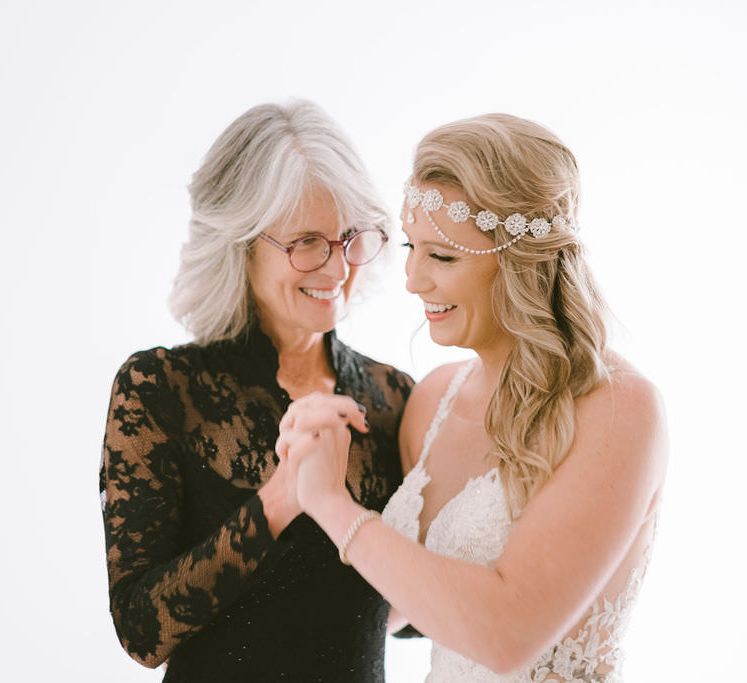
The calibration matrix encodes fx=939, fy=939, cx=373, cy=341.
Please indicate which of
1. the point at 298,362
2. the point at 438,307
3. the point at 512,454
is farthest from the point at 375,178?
the point at 512,454

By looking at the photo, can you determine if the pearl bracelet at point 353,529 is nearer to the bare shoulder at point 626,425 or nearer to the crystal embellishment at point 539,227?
the bare shoulder at point 626,425

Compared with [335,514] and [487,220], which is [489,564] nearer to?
[335,514]

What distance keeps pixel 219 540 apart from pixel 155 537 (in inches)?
6.6

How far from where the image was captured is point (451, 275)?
1980 millimetres

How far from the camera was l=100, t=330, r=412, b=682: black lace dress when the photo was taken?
1927 mm

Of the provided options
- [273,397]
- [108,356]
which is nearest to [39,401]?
[108,356]

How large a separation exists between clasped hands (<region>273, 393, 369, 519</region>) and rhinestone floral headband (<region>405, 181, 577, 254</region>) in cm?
42

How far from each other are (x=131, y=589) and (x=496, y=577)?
79cm

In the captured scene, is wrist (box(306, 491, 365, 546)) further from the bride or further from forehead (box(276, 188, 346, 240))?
forehead (box(276, 188, 346, 240))

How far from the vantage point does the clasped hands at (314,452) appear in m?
1.85

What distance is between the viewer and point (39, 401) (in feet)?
11.4

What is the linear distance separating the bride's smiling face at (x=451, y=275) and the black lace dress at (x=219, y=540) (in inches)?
16.5

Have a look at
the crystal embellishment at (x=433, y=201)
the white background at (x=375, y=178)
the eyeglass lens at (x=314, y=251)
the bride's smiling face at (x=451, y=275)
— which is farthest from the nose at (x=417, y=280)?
the white background at (x=375, y=178)

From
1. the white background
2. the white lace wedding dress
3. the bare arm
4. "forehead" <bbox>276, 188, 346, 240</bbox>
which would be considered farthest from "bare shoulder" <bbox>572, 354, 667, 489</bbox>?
the white background
